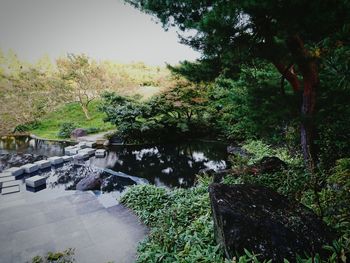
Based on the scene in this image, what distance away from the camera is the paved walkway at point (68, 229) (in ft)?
12.1

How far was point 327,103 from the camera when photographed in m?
4.40

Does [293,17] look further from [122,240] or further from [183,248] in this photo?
[122,240]

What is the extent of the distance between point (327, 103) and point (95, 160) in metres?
8.80

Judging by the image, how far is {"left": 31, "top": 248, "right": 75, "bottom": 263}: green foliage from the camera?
346 centimetres

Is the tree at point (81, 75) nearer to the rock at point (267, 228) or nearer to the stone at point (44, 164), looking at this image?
the stone at point (44, 164)

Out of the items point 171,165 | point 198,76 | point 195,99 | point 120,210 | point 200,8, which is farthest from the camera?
point 195,99

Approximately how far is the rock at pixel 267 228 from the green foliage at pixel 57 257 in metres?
2.21

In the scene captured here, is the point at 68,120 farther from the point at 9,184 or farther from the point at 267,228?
the point at 267,228

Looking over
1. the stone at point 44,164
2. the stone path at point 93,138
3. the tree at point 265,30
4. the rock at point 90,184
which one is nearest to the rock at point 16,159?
the stone at point 44,164

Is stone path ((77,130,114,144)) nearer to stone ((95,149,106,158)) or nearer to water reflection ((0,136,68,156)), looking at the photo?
water reflection ((0,136,68,156))

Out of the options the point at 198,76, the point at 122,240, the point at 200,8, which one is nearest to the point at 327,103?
the point at 198,76

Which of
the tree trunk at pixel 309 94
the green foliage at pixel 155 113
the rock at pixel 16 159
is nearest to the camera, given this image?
the tree trunk at pixel 309 94

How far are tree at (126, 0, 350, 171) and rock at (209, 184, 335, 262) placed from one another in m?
0.70

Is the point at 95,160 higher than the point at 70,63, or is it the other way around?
the point at 70,63
